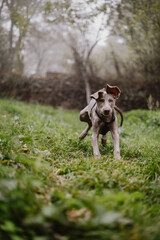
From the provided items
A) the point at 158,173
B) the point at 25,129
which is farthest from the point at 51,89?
the point at 158,173

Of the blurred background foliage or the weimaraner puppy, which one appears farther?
the blurred background foliage

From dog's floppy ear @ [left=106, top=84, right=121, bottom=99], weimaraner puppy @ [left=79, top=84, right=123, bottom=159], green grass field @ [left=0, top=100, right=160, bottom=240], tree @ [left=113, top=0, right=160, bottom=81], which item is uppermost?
tree @ [left=113, top=0, right=160, bottom=81]

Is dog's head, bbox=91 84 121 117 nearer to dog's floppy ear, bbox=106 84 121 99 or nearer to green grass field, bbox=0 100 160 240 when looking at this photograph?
dog's floppy ear, bbox=106 84 121 99

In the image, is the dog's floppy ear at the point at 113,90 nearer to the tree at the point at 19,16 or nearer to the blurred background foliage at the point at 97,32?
the blurred background foliage at the point at 97,32

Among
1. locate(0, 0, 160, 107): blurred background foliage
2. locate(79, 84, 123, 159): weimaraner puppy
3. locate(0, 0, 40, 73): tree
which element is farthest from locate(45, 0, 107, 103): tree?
locate(79, 84, 123, 159): weimaraner puppy

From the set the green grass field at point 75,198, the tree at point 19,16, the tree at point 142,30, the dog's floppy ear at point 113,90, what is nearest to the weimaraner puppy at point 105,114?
the dog's floppy ear at point 113,90

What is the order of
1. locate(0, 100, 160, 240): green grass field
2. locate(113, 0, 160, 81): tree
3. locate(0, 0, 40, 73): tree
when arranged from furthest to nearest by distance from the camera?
1. locate(0, 0, 40, 73): tree
2. locate(113, 0, 160, 81): tree
3. locate(0, 100, 160, 240): green grass field

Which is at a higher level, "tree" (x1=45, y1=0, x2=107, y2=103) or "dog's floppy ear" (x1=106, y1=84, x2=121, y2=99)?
"tree" (x1=45, y1=0, x2=107, y2=103)

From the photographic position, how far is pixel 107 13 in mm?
10594

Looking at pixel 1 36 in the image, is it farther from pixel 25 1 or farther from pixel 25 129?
pixel 25 129

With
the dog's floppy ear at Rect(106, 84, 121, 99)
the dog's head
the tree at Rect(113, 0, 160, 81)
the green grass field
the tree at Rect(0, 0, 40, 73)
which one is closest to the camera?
the green grass field

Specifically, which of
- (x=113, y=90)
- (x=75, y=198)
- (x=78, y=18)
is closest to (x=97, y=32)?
(x=78, y=18)

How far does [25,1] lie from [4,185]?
43.7 ft

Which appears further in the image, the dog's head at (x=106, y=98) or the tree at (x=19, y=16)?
the tree at (x=19, y=16)
